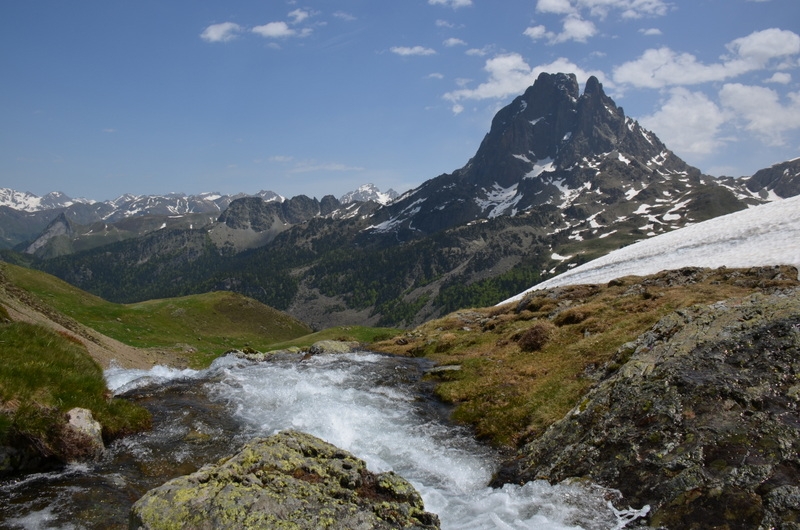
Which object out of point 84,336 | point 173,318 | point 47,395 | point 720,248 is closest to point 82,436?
point 47,395

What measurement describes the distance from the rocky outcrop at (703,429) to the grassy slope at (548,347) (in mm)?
4271

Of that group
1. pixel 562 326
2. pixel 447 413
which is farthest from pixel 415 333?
pixel 447 413

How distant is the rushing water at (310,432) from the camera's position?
10.9 metres

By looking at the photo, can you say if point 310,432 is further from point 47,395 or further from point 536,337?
point 536,337

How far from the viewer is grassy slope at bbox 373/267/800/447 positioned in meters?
20.9

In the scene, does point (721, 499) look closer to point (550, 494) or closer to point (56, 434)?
point (550, 494)

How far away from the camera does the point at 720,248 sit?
185ft

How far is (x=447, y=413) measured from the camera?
76.6 feet

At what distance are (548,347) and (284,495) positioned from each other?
2552 cm

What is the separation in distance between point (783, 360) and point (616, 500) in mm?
7582

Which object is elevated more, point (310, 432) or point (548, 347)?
point (310, 432)

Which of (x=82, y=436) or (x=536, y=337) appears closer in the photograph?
(x=82, y=436)

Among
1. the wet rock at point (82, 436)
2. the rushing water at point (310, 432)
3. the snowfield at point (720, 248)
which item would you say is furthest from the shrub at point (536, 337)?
the snowfield at point (720, 248)

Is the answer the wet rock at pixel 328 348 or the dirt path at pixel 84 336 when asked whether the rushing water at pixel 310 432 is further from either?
the wet rock at pixel 328 348
